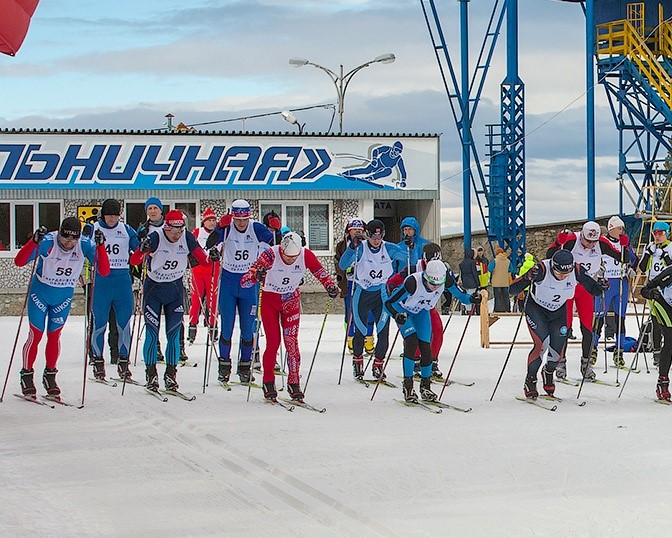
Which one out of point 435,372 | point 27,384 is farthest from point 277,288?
point 435,372

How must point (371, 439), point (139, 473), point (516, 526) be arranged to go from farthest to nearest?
point (371, 439) → point (139, 473) → point (516, 526)

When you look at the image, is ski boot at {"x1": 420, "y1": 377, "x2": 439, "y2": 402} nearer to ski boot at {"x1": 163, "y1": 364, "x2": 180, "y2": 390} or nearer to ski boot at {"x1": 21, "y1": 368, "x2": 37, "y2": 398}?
ski boot at {"x1": 163, "y1": 364, "x2": 180, "y2": 390}

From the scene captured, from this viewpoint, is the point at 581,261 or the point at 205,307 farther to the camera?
the point at 205,307

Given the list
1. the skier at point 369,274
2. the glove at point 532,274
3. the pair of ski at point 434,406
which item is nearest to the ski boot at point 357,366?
the skier at point 369,274

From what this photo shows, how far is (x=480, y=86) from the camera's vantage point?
30172 mm

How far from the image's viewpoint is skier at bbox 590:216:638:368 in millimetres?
13523

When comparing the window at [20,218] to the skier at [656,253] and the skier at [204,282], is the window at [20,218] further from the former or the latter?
the skier at [656,253]

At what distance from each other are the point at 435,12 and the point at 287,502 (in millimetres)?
25752

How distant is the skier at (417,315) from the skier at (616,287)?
11.6ft

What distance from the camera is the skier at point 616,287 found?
532 inches

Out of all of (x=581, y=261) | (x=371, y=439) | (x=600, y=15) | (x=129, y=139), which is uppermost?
(x=600, y=15)

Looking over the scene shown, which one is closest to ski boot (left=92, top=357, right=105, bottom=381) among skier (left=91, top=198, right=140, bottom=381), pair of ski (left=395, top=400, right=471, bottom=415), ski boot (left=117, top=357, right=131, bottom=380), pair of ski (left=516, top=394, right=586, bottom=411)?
skier (left=91, top=198, right=140, bottom=381)

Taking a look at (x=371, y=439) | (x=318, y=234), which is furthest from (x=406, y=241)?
(x=318, y=234)

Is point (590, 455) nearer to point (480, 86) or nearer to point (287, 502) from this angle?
point (287, 502)
